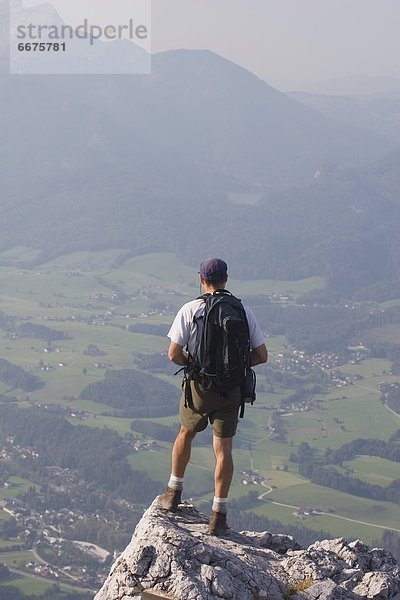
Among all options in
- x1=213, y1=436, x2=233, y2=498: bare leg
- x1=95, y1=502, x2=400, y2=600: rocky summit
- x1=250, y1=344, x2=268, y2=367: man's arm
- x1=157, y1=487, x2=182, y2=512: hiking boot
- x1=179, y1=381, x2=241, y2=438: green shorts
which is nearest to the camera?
x1=95, y1=502, x2=400, y2=600: rocky summit

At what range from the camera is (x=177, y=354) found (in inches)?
376

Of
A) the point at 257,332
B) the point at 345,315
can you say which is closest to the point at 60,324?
the point at 345,315

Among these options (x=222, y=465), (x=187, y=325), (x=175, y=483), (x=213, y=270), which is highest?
(x=213, y=270)

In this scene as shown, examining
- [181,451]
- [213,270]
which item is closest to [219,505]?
[181,451]

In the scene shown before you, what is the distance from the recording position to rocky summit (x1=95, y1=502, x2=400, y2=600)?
8.10m

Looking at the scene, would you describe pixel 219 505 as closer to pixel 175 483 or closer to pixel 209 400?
pixel 175 483

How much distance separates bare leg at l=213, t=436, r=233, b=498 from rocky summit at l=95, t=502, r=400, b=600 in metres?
0.45

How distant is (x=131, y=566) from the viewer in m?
8.32

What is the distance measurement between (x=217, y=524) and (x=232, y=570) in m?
1.20

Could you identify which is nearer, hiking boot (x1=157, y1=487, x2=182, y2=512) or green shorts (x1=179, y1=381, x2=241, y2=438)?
green shorts (x1=179, y1=381, x2=241, y2=438)

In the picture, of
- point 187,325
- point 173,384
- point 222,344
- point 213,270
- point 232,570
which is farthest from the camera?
point 173,384

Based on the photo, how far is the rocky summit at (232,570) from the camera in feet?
26.6

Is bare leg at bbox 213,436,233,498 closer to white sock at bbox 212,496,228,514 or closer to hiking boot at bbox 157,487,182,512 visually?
white sock at bbox 212,496,228,514

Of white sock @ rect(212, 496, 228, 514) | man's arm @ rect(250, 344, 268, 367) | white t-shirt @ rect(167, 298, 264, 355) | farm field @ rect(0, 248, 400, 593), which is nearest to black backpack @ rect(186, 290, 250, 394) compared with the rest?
white t-shirt @ rect(167, 298, 264, 355)
